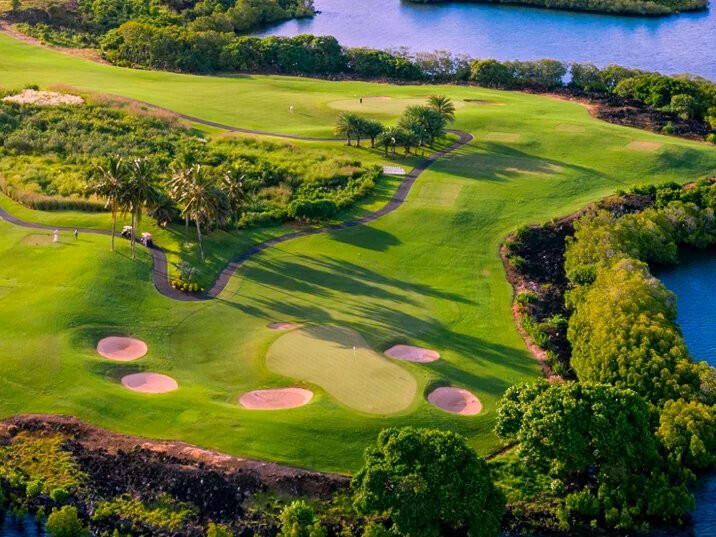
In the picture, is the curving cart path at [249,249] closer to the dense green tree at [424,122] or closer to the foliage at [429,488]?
the dense green tree at [424,122]

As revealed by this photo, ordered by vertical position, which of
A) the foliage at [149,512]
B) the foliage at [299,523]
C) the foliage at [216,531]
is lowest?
the foliage at [149,512]

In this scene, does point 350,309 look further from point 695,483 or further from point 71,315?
point 695,483

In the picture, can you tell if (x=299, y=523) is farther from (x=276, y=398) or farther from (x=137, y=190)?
(x=137, y=190)

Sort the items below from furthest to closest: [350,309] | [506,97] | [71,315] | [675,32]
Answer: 1. [675,32]
2. [506,97]
3. [350,309]
4. [71,315]

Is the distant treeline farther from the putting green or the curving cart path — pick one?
the putting green

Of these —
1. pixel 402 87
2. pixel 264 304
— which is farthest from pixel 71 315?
pixel 402 87

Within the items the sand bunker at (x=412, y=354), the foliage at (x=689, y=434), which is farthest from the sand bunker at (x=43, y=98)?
the foliage at (x=689, y=434)
